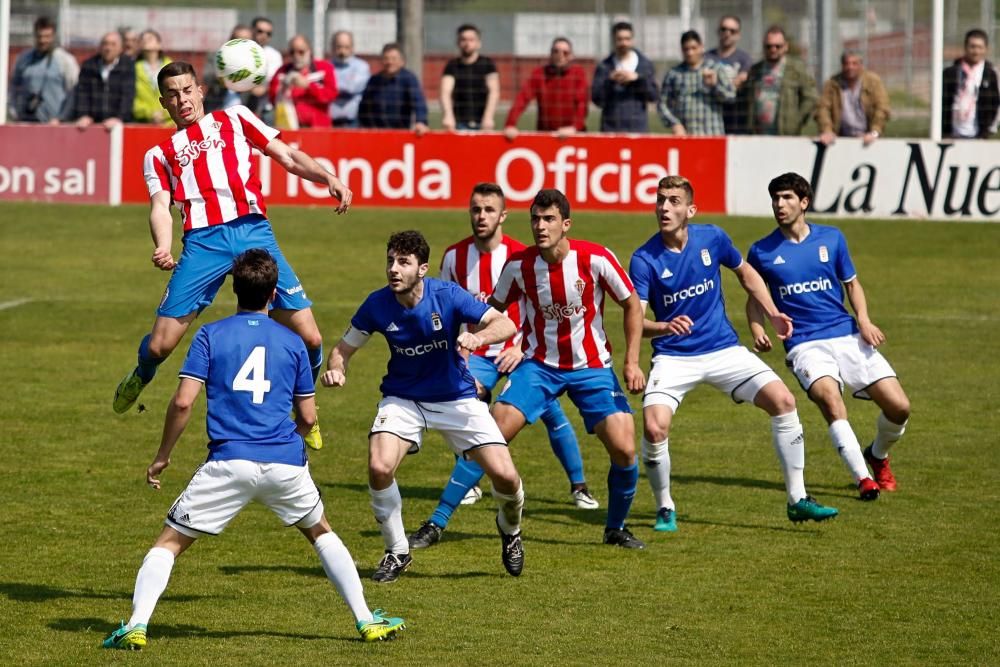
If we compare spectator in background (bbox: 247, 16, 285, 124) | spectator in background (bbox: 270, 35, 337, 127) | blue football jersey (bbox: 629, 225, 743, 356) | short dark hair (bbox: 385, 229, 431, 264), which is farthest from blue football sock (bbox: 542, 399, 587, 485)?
spectator in background (bbox: 270, 35, 337, 127)

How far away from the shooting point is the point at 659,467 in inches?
394

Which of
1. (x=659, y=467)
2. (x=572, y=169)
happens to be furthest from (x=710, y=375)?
(x=572, y=169)

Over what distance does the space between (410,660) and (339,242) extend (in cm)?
1403

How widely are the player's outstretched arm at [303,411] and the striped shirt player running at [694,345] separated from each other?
2973 mm

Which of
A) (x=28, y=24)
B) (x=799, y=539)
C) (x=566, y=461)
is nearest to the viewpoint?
(x=799, y=539)

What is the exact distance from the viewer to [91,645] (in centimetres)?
748

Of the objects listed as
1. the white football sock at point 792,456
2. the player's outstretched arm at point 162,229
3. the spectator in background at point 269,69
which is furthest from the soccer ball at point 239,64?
the spectator in background at point 269,69

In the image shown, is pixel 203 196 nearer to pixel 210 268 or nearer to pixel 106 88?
pixel 210 268

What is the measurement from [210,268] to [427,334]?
1904mm

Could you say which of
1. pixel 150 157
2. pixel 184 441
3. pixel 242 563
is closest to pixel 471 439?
pixel 242 563

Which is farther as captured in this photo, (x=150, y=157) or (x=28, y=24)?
(x=28, y=24)

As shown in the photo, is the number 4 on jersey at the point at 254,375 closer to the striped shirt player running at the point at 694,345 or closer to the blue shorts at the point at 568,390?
the blue shorts at the point at 568,390

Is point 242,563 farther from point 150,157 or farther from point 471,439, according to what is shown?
point 150,157

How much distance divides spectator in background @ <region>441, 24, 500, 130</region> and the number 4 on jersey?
46.7 feet
